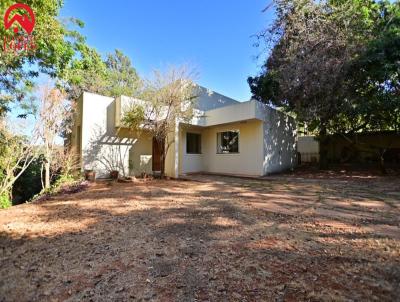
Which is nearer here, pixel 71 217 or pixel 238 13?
pixel 71 217

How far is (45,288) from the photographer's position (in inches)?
96.0

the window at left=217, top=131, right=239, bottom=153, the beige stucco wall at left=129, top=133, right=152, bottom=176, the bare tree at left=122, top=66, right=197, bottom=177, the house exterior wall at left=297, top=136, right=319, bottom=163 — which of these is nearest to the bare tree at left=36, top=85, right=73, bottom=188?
the bare tree at left=122, top=66, right=197, bottom=177

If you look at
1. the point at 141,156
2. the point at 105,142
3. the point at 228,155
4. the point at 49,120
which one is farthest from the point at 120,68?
the point at 49,120

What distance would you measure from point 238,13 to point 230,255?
11.1 m

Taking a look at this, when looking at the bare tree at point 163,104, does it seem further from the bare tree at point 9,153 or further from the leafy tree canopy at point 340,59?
the leafy tree canopy at point 340,59

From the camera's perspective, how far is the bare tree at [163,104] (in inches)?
375

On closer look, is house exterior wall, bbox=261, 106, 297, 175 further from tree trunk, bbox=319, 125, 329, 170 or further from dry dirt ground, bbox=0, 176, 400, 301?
dry dirt ground, bbox=0, 176, 400, 301

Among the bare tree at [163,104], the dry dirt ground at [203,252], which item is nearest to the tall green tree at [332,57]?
the bare tree at [163,104]

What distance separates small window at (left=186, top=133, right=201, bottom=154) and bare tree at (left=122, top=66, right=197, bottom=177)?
97.0 inches

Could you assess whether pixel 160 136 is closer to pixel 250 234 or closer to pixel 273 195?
pixel 273 195

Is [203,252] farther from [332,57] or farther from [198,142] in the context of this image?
[198,142]

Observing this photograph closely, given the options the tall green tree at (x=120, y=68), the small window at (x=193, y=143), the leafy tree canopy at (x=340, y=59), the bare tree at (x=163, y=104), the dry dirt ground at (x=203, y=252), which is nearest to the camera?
the dry dirt ground at (x=203, y=252)

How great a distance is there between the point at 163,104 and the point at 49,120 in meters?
4.04

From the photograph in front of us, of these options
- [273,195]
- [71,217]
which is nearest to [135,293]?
[71,217]
